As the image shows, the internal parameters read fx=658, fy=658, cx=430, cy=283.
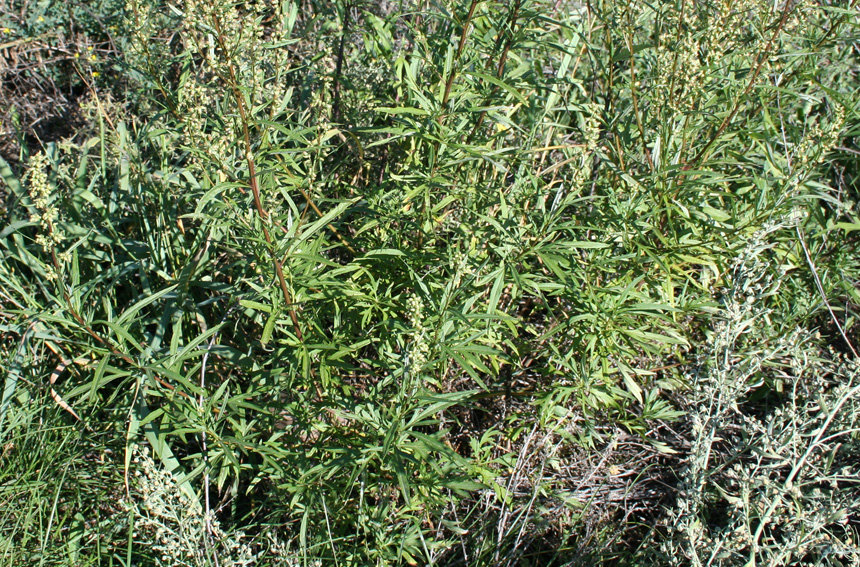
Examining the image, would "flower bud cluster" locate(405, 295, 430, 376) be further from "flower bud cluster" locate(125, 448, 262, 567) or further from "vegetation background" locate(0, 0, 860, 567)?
"flower bud cluster" locate(125, 448, 262, 567)

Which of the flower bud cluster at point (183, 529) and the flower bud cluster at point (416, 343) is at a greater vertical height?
the flower bud cluster at point (416, 343)

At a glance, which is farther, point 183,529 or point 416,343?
point 183,529

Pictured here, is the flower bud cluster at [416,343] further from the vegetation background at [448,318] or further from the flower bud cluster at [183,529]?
the flower bud cluster at [183,529]

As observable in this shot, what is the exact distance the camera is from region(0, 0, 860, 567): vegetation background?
223 cm

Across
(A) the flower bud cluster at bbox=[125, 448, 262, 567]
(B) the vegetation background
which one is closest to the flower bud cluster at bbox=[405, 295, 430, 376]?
(B) the vegetation background

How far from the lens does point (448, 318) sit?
2.22 m

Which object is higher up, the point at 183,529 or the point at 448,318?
the point at 448,318

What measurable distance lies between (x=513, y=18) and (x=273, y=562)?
219cm

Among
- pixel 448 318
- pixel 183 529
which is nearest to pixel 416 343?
pixel 448 318

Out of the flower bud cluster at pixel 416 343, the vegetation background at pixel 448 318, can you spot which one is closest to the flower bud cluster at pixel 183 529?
the vegetation background at pixel 448 318

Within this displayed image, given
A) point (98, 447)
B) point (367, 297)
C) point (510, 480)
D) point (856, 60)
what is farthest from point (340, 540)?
point (856, 60)

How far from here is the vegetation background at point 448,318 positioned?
2.23m

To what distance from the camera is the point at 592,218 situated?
2.65 m

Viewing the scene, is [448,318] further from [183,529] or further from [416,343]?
[183,529]
